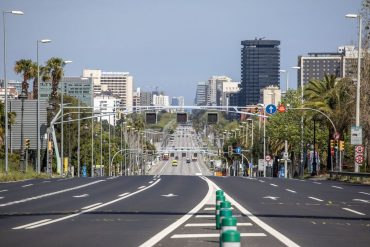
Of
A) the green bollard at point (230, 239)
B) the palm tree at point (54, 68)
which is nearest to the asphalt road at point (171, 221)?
the green bollard at point (230, 239)

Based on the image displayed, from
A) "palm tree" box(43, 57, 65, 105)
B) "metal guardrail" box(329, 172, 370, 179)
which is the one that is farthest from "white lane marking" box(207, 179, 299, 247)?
"palm tree" box(43, 57, 65, 105)

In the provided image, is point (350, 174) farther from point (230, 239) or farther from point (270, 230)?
point (230, 239)


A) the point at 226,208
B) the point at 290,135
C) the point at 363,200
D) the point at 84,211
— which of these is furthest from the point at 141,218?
the point at 290,135

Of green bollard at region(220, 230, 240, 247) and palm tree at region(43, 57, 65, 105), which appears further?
palm tree at region(43, 57, 65, 105)

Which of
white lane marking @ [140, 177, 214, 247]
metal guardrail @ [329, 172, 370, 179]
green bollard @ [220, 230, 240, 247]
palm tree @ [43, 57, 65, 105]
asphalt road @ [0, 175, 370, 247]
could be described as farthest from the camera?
palm tree @ [43, 57, 65, 105]

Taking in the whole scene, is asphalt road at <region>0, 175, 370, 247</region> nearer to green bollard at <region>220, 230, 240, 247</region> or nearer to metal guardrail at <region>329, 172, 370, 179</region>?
green bollard at <region>220, 230, 240, 247</region>

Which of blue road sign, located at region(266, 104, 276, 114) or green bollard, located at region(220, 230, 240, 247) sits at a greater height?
blue road sign, located at region(266, 104, 276, 114)

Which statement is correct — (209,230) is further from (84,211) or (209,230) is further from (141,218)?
(84,211)

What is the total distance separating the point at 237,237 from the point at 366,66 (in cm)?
6185

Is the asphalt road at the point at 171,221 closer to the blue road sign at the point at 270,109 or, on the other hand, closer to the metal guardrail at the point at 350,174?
the metal guardrail at the point at 350,174

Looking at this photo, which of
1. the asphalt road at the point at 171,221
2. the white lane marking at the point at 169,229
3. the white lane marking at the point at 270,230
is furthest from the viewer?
the asphalt road at the point at 171,221

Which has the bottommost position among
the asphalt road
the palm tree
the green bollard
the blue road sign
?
the asphalt road

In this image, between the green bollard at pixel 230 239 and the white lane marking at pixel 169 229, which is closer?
the green bollard at pixel 230 239

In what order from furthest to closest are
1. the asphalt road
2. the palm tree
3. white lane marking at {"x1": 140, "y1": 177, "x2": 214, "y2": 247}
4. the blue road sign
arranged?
the palm tree
the blue road sign
the asphalt road
white lane marking at {"x1": 140, "y1": 177, "x2": 214, "y2": 247}
